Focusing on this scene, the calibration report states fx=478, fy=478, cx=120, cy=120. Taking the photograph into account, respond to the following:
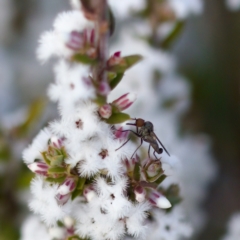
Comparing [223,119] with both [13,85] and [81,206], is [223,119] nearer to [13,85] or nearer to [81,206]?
[13,85]

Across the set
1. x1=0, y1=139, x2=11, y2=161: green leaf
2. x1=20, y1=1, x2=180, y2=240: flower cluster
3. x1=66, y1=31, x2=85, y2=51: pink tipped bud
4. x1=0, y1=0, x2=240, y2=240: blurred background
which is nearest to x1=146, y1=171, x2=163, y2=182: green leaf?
x1=20, y1=1, x2=180, y2=240: flower cluster

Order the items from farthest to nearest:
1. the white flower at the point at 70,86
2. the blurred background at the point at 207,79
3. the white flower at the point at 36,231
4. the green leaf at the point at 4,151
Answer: the blurred background at the point at 207,79 → the green leaf at the point at 4,151 → the white flower at the point at 36,231 → the white flower at the point at 70,86

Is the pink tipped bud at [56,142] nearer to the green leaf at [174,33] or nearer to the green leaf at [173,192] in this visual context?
the green leaf at [173,192]

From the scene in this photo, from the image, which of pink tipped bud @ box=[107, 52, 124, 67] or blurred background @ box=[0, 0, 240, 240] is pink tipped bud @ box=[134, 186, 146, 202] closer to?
pink tipped bud @ box=[107, 52, 124, 67]

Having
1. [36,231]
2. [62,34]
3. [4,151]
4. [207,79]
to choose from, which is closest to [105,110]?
[62,34]

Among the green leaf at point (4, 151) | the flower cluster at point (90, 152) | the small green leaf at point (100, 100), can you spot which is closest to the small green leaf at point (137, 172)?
the flower cluster at point (90, 152)

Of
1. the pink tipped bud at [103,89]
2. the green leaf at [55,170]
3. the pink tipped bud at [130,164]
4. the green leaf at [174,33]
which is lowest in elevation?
the pink tipped bud at [130,164]

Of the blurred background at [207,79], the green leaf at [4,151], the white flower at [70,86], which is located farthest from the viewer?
the blurred background at [207,79]

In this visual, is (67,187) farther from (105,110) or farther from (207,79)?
(207,79)

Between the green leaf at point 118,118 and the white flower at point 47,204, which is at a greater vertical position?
the green leaf at point 118,118
